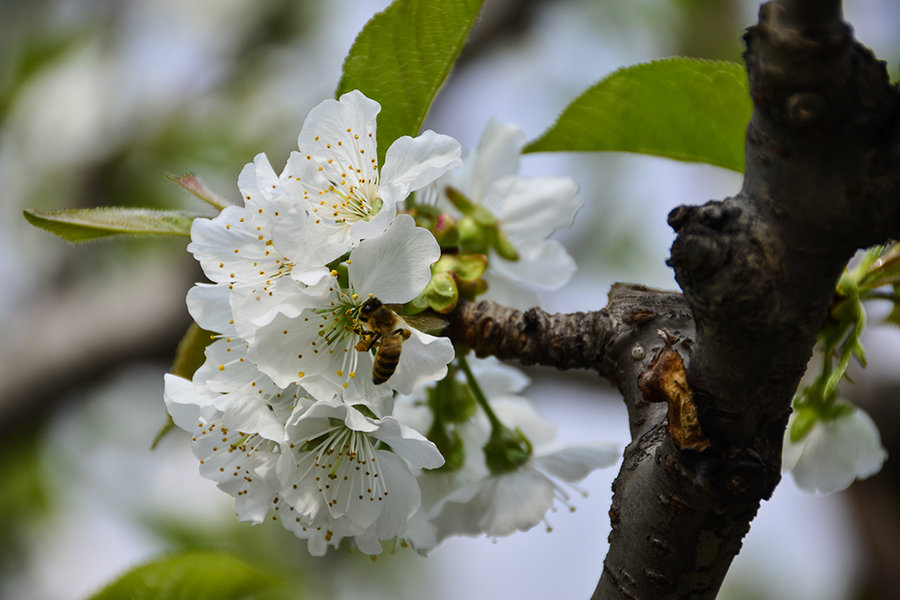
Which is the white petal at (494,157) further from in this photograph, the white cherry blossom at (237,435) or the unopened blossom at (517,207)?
the white cherry blossom at (237,435)

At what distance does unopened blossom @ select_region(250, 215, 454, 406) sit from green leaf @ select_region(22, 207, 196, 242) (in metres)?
0.21

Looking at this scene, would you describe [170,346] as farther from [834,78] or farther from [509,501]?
[834,78]

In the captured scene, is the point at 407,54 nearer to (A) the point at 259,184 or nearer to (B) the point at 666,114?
(A) the point at 259,184

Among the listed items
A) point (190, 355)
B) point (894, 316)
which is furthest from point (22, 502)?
point (894, 316)

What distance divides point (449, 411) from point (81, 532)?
2779 millimetres

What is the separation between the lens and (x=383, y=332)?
2.87 feet

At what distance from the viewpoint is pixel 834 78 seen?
0.59 meters

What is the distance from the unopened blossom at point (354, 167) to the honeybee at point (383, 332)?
0.26ft

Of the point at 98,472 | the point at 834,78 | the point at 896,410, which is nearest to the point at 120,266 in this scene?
the point at 98,472

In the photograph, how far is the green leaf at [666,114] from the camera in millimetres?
1039

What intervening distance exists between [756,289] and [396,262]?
0.37 meters

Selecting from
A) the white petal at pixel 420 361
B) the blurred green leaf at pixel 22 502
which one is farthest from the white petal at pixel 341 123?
the blurred green leaf at pixel 22 502

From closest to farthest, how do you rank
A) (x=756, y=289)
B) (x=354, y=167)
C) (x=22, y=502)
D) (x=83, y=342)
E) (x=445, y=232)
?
(x=756, y=289)
(x=354, y=167)
(x=445, y=232)
(x=83, y=342)
(x=22, y=502)

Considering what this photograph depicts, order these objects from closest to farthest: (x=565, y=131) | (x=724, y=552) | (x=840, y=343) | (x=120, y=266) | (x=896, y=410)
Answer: (x=724, y=552) < (x=840, y=343) < (x=565, y=131) < (x=896, y=410) < (x=120, y=266)
